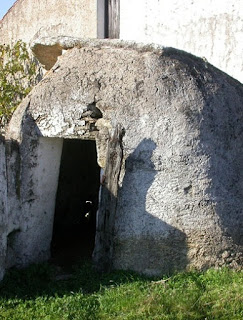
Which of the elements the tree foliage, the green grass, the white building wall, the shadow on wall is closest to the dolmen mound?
the shadow on wall

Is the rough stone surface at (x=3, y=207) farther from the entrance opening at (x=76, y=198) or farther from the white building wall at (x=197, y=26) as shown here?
the white building wall at (x=197, y=26)

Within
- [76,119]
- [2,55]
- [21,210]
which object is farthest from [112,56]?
[2,55]

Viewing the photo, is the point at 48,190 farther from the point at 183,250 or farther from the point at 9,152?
the point at 183,250

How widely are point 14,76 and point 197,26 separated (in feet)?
15.3

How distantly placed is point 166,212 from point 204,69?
185 cm

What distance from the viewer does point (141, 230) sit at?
6121 mm

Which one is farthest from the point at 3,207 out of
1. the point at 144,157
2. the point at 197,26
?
the point at 197,26

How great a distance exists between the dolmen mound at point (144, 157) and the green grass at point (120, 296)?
0.22 metres

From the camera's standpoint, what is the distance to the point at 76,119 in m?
6.34

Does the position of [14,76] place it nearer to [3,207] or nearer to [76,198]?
[76,198]

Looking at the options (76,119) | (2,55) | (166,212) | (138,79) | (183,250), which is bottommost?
(183,250)

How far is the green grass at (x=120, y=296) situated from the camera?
5.12 metres

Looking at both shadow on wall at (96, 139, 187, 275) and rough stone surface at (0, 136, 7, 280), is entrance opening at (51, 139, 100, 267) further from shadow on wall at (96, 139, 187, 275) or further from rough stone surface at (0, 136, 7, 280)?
rough stone surface at (0, 136, 7, 280)

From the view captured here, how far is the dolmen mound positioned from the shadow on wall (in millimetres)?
11
